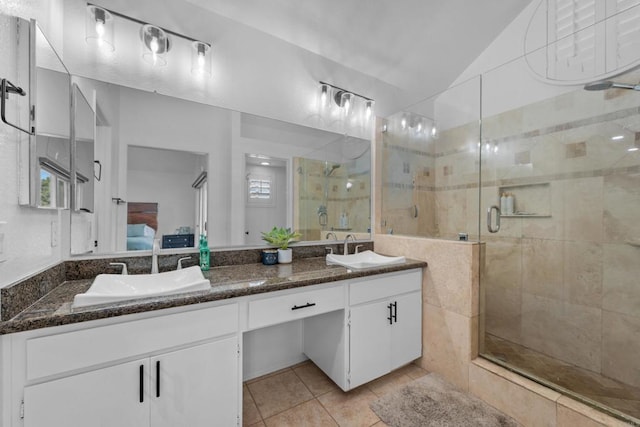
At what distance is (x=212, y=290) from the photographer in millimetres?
1144

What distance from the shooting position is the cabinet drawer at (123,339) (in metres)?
0.86

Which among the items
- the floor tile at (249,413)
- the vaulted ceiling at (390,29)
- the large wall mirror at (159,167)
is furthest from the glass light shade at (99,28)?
the floor tile at (249,413)

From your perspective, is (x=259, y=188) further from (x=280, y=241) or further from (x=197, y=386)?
(x=197, y=386)

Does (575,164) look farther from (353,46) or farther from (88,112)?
(88,112)

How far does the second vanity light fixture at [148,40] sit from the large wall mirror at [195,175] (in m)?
0.25

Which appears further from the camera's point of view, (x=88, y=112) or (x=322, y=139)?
(x=322, y=139)

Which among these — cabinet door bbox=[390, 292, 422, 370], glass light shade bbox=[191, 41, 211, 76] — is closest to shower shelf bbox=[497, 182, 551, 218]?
cabinet door bbox=[390, 292, 422, 370]

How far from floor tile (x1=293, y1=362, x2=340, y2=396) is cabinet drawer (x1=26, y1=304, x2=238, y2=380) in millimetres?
902

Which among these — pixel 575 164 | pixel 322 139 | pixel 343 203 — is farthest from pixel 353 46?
pixel 575 164

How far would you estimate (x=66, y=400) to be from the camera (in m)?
0.89

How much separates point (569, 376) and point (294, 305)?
184 cm

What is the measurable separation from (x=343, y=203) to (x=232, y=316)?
1454 millimetres

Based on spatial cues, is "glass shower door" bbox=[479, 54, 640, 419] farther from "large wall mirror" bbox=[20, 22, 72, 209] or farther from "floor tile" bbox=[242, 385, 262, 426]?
"large wall mirror" bbox=[20, 22, 72, 209]

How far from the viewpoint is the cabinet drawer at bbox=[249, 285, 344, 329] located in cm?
128
